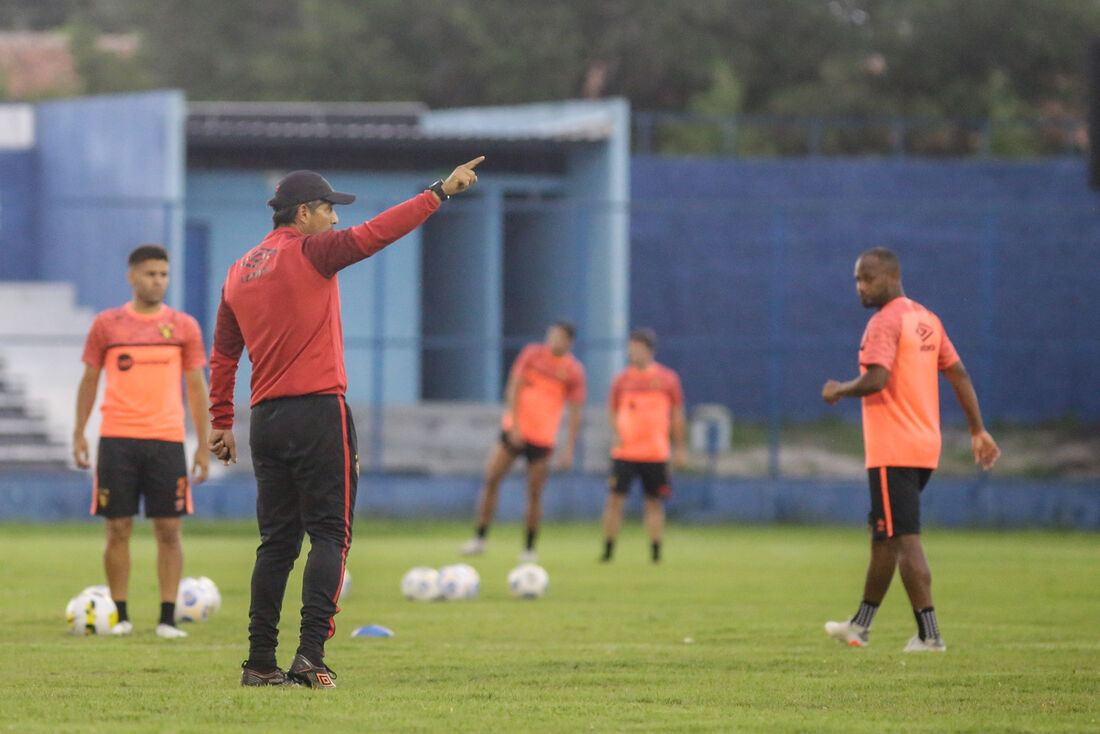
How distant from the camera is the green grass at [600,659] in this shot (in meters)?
Result: 6.52

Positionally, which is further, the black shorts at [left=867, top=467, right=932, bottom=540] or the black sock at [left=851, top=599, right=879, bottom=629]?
the black sock at [left=851, top=599, right=879, bottom=629]

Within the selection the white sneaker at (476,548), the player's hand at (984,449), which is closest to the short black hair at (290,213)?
the player's hand at (984,449)

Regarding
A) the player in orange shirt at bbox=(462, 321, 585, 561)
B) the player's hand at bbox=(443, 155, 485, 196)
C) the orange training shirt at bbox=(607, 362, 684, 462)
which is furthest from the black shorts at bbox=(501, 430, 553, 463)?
the player's hand at bbox=(443, 155, 485, 196)

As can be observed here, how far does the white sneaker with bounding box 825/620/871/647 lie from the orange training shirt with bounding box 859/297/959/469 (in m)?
0.91

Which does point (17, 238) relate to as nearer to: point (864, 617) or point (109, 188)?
point (109, 188)

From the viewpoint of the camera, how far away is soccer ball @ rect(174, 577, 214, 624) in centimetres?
1027

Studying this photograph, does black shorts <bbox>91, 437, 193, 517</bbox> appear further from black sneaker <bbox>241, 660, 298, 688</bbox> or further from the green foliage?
the green foliage

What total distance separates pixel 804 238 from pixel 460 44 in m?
14.3

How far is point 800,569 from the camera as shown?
1533 centimetres

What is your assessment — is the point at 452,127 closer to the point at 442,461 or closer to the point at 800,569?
the point at 442,461

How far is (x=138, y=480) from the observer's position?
9469 mm

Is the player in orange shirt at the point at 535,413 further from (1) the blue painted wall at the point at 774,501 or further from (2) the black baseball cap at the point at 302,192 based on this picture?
(2) the black baseball cap at the point at 302,192

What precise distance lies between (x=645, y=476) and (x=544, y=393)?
131 cm

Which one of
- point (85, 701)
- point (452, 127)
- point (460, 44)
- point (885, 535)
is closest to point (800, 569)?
point (885, 535)
